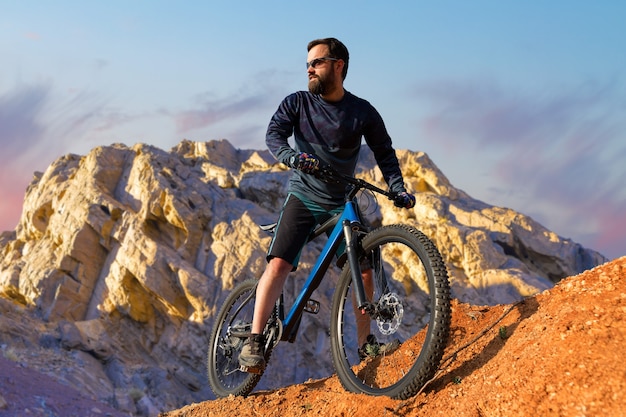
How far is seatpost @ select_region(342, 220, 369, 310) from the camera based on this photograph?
5.53 m

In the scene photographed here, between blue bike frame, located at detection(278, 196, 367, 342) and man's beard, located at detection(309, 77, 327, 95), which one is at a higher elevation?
man's beard, located at detection(309, 77, 327, 95)

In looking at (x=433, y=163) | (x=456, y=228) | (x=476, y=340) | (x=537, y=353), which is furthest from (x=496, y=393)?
(x=433, y=163)

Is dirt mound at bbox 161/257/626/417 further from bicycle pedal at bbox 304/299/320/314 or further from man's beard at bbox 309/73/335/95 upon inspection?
man's beard at bbox 309/73/335/95

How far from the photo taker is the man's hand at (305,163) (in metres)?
5.66

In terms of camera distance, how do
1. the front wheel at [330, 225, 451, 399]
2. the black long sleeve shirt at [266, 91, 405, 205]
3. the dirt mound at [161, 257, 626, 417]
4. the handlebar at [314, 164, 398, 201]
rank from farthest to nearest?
the black long sleeve shirt at [266, 91, 405, 205]
the handlebar at [314, 164, 398, 201]
the front wheel at [330, 225, 451, 399]
the dirt mound at [161, 257, 626, 417]

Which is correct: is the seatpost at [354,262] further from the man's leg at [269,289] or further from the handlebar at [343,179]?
the man's leg at [269,289]

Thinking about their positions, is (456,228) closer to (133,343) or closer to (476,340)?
(133,343)

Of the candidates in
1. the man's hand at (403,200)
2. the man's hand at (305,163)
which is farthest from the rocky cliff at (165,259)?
the man's hand at (305,163)

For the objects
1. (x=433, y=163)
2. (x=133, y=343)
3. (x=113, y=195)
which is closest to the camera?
(x=133, y=343)

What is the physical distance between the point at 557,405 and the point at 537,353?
555mm

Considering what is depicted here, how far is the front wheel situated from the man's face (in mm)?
1521

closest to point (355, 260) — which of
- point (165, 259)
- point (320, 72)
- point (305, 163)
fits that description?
point (305, 163)

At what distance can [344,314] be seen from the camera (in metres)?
6.05

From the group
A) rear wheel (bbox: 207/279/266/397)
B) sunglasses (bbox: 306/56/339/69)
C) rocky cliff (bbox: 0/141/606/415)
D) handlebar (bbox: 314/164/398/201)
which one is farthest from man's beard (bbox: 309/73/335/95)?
rocky cliff (bbox: 0/141/606/415)
